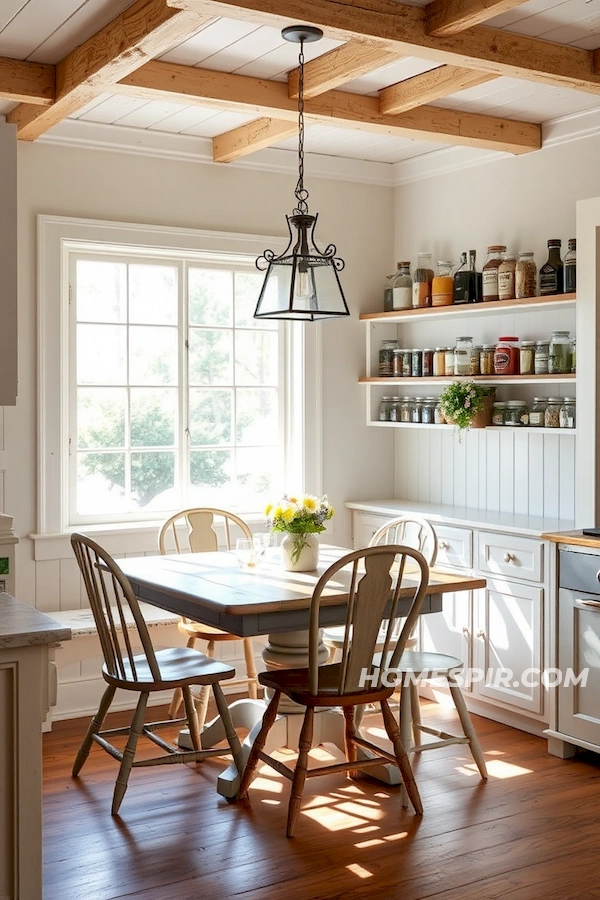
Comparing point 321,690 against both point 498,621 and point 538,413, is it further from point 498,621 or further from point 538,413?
point 538,413

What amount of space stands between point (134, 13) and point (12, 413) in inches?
75.9

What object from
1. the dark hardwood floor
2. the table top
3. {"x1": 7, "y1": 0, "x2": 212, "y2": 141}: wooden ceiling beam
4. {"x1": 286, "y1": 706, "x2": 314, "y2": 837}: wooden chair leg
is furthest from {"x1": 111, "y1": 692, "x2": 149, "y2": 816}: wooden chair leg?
{"x1": 7, "y1": 0, "x2": 212, "y2": 141}: wooden ceiling beam

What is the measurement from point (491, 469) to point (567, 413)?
673 mm

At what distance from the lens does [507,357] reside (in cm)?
459

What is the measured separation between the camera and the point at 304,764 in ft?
10.8

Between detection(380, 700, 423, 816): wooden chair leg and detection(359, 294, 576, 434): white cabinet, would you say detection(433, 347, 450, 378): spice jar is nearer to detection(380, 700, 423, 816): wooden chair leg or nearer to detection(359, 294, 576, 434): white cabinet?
detection(359, 294, 576, 434): white cabinet

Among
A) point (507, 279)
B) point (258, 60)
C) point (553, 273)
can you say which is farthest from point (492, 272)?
point (258, 60)

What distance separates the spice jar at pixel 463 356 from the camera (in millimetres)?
4832

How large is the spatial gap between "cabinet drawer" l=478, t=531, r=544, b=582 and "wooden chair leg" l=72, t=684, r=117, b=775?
68.3 inches

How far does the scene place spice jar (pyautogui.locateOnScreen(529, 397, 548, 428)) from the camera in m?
4.50

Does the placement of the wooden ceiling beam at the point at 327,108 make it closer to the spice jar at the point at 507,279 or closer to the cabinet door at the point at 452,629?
the spice jar at the point at 507,279

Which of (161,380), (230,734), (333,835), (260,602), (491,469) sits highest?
(161,380)

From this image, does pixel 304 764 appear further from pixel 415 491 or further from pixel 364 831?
pixel 415 491

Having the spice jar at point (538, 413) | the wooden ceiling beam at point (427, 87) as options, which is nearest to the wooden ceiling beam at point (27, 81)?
the wooden ceiling beam at point (427, 87)
